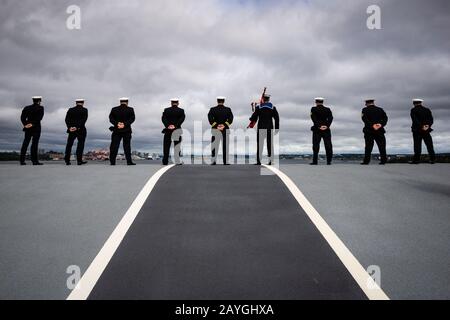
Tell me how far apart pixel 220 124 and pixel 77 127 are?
5075 mm

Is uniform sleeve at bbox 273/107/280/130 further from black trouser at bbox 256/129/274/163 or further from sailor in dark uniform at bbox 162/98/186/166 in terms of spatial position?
sailor in dark uniform at bbox 162/98/186/166

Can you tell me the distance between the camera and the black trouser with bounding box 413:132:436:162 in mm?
15080

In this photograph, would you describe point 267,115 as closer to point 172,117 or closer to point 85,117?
point 172,117

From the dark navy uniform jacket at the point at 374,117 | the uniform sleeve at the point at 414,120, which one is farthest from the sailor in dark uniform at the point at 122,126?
the uniform sleeve at the point at 414,120

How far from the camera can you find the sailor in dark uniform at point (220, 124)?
14078mm

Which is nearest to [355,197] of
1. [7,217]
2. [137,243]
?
[137,243]

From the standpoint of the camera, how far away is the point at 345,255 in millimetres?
5219

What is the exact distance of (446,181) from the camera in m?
9.78

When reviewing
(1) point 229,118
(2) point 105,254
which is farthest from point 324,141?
(2) point 105,254

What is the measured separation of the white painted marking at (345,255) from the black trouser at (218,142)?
648 cm

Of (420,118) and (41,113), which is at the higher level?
(41,113)

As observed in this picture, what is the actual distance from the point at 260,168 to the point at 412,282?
6389 millimetres

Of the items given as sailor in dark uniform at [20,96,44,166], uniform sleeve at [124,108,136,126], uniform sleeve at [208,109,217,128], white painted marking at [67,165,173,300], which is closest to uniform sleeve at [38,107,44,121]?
sailor in dark uniform at [20,96,44,166]

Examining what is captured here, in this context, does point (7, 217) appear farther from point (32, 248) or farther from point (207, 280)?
point (207, 280)
